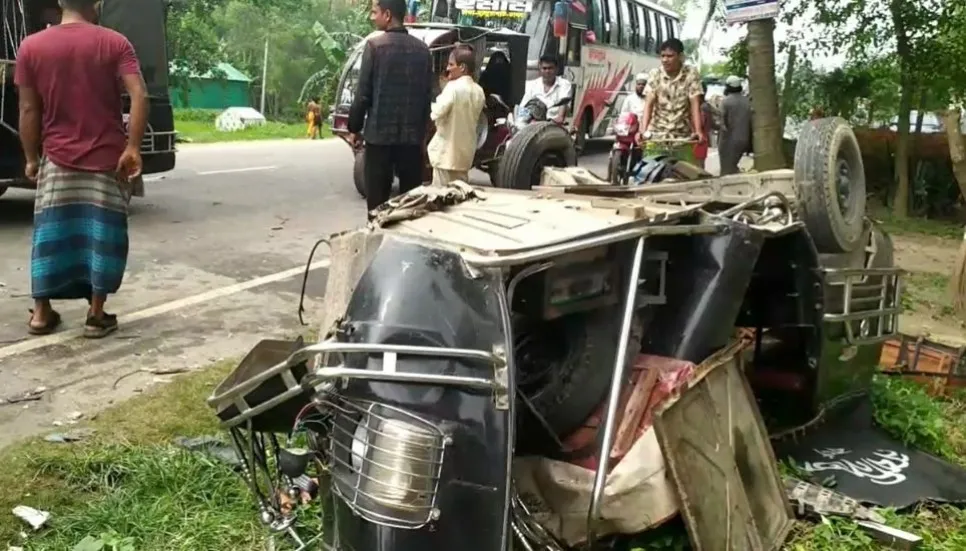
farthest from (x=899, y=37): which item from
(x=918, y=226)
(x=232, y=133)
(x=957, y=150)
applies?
(x=232, y=133)

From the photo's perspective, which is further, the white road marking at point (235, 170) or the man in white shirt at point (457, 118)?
the white road marking at point (235, 170)

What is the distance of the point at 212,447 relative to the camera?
331cm

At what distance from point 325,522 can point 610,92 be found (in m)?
14.9

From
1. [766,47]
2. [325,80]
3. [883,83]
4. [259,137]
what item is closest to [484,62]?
[766,47]

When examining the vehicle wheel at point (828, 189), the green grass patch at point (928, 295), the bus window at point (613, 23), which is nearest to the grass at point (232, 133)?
the bus window at point (613, 23)

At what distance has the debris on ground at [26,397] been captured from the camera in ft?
12.5

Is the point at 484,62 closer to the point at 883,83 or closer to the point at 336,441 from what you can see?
the point at 883,83

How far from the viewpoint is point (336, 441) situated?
2.22 m

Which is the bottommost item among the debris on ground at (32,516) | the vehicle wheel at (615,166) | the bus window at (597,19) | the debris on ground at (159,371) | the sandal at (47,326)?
the debris on ground at (32,516)

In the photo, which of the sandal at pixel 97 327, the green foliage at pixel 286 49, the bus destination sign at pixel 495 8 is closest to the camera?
the sandal at pixel 97 327

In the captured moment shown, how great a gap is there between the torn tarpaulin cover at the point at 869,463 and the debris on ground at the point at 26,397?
9.95 feet

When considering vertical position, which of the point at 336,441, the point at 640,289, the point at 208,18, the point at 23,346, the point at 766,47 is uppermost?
the point at 208,18

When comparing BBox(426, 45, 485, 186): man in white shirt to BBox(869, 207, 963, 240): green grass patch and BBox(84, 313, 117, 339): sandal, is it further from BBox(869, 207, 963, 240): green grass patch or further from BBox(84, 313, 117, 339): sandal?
BBox(869, 207, 963, 240): green grass patch

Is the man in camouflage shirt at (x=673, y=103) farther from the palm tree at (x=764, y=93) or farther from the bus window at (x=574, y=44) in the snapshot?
the bus window at (x=574, y=44)
